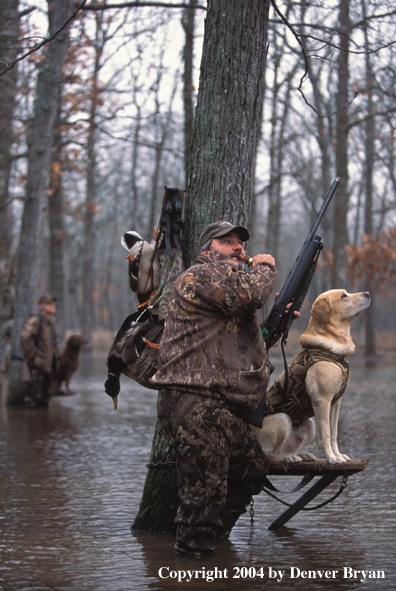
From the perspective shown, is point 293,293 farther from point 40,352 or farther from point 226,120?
point 40,352

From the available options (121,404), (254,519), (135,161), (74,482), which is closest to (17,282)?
(121,404)

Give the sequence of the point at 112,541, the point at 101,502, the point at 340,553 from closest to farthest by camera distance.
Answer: the point at 340,553
the point at 112,541
the point at 101,502

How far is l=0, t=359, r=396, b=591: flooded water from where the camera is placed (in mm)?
4039

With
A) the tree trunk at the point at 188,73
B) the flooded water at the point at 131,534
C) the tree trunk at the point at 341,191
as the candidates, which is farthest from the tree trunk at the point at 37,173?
the tree trunk at the point at 341,191

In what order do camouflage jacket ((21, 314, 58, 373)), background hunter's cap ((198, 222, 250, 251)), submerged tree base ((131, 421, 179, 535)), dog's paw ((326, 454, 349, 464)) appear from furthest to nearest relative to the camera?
camouflage jacket ((21, 314, 58, 373)) → submerged tree base ((131, 421, 179, 535)) → dog's paw ((326, 454, 349, 464)) → background hunter's cap ((198, 222, 250, 251))

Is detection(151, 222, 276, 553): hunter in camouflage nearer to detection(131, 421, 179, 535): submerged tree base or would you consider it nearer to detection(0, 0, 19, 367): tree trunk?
detection(131, 421, 179, 535): submerged tree base

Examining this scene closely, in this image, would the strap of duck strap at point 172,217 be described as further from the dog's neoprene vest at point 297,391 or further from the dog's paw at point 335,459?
the dog's paw at point 335,459

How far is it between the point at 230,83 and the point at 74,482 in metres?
4.25

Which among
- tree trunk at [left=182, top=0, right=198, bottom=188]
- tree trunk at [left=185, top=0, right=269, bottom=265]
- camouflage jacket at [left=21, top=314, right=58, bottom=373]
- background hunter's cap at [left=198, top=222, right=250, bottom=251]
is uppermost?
tree trunk at [left=182, top=0, right=198, bottom=188]

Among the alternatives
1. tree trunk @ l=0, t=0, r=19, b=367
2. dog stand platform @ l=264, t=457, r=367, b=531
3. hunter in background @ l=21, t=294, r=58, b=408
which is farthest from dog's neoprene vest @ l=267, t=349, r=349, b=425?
tree trunk @ l=0, t=0, r=19, b=367

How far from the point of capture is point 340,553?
15.0 feet

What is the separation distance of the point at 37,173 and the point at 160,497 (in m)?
10.7

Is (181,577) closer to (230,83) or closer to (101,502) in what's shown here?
(101,502)

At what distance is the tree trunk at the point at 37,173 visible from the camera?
14.1 m
